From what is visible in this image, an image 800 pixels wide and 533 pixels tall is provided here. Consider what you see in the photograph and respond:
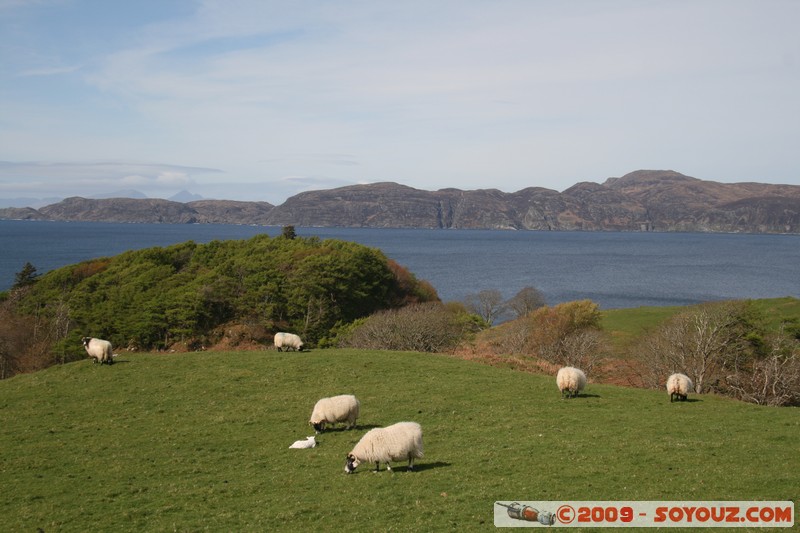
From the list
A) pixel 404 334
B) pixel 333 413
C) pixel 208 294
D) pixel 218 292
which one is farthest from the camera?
pixel 218 292

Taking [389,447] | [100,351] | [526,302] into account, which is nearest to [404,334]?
[100,351]

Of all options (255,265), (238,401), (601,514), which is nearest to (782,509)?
(601,514)

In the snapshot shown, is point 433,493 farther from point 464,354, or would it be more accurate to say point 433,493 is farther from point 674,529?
point 464,354

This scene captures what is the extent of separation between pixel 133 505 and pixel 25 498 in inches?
125

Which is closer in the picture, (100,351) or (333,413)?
(333,413)

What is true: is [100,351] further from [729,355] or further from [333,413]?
[729,355]

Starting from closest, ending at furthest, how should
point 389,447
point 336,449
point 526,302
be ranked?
point 389,447 → point 336,449 → point 526,302

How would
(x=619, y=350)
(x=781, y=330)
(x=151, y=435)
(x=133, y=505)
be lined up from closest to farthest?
(x=133, y=505) < (x=151, y=435) < (x=781, y=330) < (x=619, y=350)

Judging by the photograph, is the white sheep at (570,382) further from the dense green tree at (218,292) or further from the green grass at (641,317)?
the dense green tree at (218,292)

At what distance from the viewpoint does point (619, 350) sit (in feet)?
183
